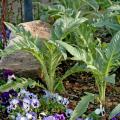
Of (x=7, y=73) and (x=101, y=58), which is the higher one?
(x=101, y=58)

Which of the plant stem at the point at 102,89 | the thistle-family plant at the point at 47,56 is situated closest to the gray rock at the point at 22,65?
the thistle-family plant at the point at 47,56

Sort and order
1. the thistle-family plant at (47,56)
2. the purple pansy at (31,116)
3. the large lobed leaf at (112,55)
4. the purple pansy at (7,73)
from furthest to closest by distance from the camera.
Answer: the purple pansy at (7,73) → the thistle-family plant at (47,56) → the large lobed leaf at (112,55) → the purple pansy at (31,116)

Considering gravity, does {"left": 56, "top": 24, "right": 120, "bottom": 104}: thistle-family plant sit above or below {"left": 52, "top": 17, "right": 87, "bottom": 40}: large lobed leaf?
below

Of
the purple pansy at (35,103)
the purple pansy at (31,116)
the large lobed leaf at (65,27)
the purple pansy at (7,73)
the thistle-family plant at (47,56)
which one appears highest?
the large lobed leaf at (65,27)

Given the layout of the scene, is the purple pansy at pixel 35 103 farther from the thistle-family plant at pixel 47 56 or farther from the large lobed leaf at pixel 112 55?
the large lobed leaf at pixel 112 55

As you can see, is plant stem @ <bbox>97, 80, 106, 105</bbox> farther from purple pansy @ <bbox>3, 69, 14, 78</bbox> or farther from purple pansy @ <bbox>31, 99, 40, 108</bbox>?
purple pansy @ <bbox>3, 69, 14, 78</bbox>

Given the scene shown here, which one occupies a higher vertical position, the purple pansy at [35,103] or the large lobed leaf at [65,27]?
the large lobed leaf at [65,27]

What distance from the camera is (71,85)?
153 inches

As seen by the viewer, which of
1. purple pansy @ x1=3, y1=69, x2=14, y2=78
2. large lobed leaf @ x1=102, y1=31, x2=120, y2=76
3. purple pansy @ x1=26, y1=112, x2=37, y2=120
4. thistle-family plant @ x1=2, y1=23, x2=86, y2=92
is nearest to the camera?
purple pansy @ x1=26, y1=112, x2=37, y2=120

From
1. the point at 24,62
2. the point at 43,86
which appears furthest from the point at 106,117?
the point at 24,62

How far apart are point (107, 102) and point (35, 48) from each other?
2.30 feet

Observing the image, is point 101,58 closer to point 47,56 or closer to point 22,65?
point 47,56

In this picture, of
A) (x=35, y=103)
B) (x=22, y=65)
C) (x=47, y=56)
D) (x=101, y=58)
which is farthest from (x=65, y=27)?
(x=35, y=103)

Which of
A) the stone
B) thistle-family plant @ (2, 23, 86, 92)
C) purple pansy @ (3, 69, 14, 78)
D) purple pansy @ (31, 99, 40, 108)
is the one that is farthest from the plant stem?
purple pansy @ (3, 69, 14, 78)
